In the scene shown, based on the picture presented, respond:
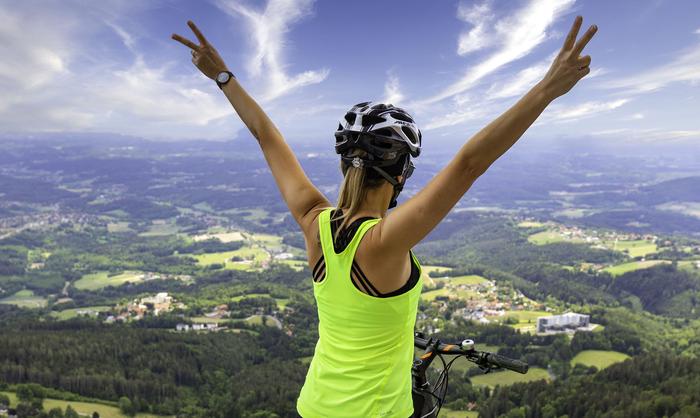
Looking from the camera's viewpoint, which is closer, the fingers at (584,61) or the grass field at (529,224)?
the fingers at (584,61)

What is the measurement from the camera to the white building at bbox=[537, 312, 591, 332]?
62.7 m

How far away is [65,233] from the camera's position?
14025 cm

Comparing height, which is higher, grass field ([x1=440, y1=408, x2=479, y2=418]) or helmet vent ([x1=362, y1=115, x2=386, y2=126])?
helmet vent ([x1=362, y1=115, x2=386, y2=126])

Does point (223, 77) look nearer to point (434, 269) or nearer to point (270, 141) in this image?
point (270, 141)

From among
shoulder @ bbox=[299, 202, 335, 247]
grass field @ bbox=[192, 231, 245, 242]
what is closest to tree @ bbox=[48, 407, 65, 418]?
shoulder @ bbox=[299, 202, 335, 247]

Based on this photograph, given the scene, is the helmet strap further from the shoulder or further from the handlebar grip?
the handlebar grip

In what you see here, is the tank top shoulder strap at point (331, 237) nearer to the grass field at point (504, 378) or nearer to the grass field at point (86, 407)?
the grass field at point (504, 378)

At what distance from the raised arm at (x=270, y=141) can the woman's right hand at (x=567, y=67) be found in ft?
3.70

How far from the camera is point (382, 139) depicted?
6.44ft

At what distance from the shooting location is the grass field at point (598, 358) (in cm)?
5199

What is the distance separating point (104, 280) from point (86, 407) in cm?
5948

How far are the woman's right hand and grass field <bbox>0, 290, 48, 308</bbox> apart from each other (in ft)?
315

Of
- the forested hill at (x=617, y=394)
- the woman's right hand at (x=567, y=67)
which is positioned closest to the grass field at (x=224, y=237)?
the forested hill at (x=617, y=394)

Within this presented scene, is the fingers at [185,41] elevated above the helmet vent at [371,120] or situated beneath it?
elevated above
